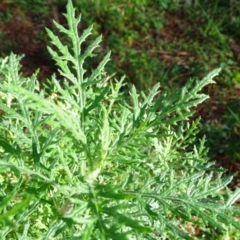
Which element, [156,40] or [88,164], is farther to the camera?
[156,40]

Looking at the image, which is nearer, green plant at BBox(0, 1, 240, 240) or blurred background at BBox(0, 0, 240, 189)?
green plant at BBox(0, 1, 240, 240)

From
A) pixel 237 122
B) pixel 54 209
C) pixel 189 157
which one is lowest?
pixel 237 122

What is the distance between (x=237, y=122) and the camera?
12.7 ft

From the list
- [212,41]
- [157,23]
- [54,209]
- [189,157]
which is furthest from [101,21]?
[54,209]

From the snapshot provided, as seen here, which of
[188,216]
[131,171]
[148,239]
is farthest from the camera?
[131,171]

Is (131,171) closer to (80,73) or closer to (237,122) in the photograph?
(80,73)

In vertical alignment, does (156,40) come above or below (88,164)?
below

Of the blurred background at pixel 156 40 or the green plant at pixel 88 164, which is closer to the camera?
the green plant at pixel 88 164

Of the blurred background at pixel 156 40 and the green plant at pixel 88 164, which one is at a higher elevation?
the green plant at pixel 88 164

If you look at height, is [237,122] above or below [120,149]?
below

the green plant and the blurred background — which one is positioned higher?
the green plant

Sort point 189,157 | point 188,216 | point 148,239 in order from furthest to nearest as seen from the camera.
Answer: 1. point 189,157
2. point 148,239
3. point 188,216

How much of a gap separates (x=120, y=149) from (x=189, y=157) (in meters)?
0.37

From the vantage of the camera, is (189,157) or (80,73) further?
(189,157)
